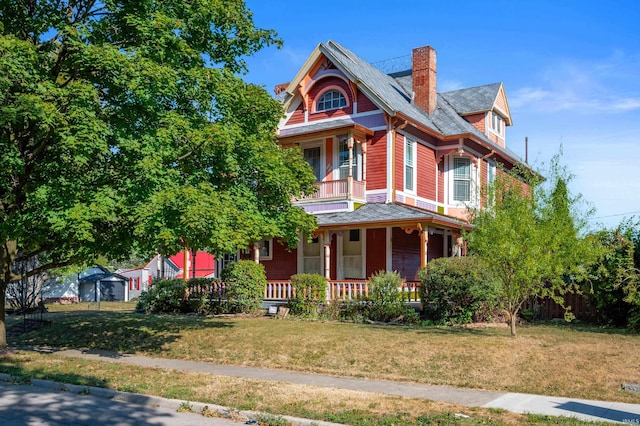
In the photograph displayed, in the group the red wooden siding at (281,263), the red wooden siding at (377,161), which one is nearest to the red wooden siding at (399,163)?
the red wooden siding at (377,161)

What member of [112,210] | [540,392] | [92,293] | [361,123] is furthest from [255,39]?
[92,293]

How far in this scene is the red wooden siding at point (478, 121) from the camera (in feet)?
103

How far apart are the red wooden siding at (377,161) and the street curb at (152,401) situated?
15.8 meters

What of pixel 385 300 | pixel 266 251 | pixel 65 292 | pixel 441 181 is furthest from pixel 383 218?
pixel 65 292

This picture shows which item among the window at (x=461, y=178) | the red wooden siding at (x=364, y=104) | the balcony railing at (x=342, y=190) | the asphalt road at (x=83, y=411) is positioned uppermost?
the red wooden siding at (x=364, y=104)

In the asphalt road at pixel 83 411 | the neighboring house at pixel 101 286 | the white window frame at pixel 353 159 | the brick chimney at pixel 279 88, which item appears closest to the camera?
the asphalt road at pixel 83 411

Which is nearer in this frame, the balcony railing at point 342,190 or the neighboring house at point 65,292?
the balcony railing at point 342,190

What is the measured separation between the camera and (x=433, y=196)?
1074 inches

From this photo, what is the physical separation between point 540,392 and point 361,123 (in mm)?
16238

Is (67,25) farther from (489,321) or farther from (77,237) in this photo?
(489,321)

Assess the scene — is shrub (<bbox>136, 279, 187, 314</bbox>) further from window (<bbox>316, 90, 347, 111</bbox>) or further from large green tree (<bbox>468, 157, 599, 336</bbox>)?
large green tree (<bbox>468, 157, 599, 336</bbox>)

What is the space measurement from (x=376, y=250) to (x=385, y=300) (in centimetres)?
551

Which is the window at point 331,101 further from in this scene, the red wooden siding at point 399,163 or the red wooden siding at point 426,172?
the red wooden siding at point 426,172

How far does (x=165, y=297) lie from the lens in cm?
2416
